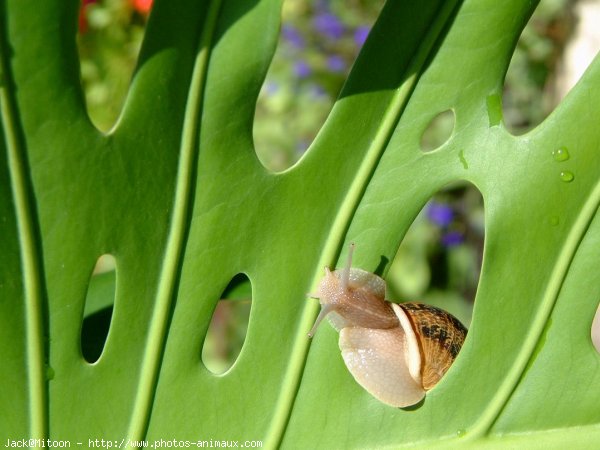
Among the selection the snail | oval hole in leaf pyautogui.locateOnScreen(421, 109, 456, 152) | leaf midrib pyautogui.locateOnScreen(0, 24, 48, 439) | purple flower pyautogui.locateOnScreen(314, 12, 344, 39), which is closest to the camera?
leaf midrib pyautogui.locateOnScreen(0, 24, 48, 439)

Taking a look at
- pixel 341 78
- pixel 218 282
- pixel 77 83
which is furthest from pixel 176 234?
pixel 341 78

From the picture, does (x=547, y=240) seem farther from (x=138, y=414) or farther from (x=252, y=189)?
(x=138, y=414)

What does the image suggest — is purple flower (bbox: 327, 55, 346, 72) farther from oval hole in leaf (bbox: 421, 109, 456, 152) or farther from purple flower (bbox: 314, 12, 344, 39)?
oval hole in leaf (bbox: 421, 109, 456, 152)

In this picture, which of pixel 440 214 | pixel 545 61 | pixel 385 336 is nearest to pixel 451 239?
pixel 440 214

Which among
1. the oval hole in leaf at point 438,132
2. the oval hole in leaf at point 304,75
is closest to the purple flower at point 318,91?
the oval hole in leaf at point 304,75

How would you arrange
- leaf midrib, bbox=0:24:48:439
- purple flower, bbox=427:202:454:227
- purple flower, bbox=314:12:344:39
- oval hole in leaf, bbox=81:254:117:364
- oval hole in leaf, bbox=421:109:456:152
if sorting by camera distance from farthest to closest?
purple flower, bbox=314:12:344:39
oval hole in leaf, bbox=421:109:456:152
purple flower, bbox=427:202:454:227
oval hole in leaf, bbox=81:254:117:364
leaf midrib, bbox=0:24:48:439

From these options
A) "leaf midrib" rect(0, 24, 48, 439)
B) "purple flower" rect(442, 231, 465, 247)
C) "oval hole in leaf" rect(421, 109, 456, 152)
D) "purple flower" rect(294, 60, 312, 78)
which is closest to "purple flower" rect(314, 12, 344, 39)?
"purple flower" rect(294, 60, 312, 78)

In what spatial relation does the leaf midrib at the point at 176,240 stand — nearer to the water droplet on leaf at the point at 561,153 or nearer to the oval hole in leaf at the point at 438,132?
the water droplet on leaf at the point at 561,153
